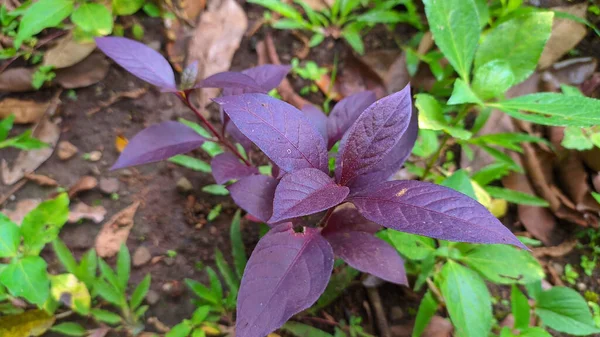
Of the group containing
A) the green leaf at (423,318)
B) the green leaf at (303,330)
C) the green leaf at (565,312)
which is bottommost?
the green leaf at (303,330)

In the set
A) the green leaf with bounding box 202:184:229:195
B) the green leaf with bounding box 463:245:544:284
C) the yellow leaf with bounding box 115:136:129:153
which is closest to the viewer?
the green leaf with bounding box 463:245:544:284

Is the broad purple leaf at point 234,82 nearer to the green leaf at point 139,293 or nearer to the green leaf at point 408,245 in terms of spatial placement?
the green leaf at point 408,245

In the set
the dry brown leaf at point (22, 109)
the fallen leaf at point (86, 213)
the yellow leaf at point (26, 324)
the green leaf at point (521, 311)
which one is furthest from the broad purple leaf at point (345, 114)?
the dry brown leaf at point (22, 109)

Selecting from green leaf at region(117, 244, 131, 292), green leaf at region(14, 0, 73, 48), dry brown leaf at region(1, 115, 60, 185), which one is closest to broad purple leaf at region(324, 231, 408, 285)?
green leaf at region(117, 244, 131, 292)

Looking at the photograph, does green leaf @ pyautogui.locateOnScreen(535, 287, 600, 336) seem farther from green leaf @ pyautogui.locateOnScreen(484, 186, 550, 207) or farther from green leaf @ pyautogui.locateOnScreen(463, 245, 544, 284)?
green leaf @ pyautogui.locateOnScreen(484, 186, 550, 207)

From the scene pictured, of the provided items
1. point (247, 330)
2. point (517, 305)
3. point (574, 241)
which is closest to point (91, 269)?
point (247, 330)

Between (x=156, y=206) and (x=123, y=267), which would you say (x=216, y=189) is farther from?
(x=123, y=267)
